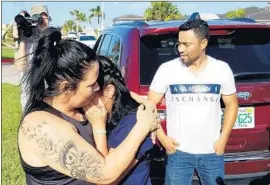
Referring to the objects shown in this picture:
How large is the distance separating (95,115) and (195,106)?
1330mm

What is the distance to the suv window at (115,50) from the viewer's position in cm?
440

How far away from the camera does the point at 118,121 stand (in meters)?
2.44

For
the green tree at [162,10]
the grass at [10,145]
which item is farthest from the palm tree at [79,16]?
the grass at [10,145]

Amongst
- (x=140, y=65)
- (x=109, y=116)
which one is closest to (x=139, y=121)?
(x=109, y=116)

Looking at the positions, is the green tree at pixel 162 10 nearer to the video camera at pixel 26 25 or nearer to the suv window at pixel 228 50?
the video camera at pixel 26 25

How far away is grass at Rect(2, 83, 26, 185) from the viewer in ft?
16.8

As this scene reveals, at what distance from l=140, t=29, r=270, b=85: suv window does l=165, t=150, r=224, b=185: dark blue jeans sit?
0.72 meters

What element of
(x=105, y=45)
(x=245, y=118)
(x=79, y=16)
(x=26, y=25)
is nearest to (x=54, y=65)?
(x=245, y=118)

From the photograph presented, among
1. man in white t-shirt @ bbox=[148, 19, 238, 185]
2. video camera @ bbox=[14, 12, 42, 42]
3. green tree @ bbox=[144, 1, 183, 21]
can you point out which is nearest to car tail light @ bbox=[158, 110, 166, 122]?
man in white t-shirt @ bbox=[148, 19, 238, 185]

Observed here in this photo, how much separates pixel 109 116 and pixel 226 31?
1.95m

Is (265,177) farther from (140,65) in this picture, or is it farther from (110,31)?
(110,31)

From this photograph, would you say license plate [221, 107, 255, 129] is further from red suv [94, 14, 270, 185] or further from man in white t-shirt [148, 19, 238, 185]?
man in white t-shirt [148, 19, 238, 185]

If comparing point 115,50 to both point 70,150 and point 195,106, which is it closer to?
point 195,106

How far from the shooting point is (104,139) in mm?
2211
